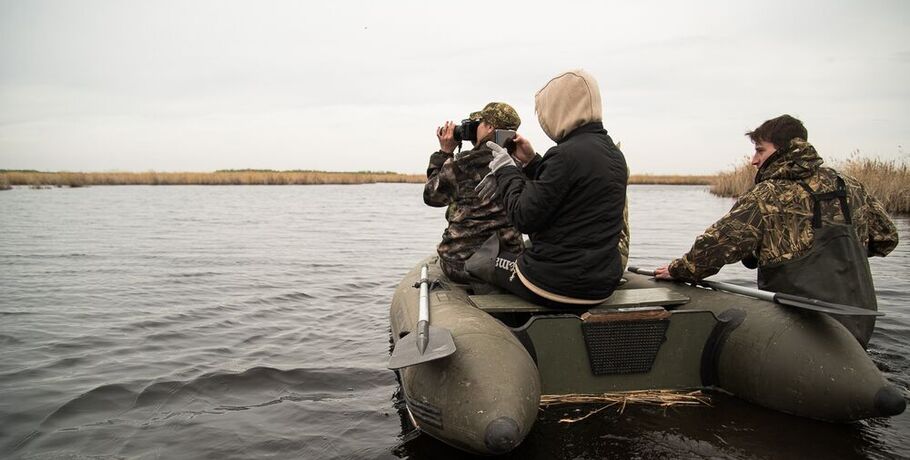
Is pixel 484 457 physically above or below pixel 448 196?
below

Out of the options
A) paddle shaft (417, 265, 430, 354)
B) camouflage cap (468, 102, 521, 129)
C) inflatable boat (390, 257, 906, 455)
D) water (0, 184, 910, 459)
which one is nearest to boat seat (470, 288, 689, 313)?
inflatable boat (390, 257, 906, 455)

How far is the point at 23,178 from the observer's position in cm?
4034

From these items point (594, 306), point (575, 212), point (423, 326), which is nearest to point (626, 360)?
point (594, 306)

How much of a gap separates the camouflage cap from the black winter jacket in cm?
93

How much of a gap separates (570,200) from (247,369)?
338 centimetres

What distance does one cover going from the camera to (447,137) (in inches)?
204

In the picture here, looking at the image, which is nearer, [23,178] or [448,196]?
[448,196]

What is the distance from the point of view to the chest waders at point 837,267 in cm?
415

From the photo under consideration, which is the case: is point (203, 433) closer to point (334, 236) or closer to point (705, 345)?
point (705, 345)

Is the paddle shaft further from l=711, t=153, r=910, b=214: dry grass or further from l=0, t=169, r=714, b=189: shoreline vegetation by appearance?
l=0, t=169, r=714, b=189: shoreline vegetation

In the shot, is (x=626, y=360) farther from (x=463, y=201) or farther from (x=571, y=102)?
(x=463, y=201)

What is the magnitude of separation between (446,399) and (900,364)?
13.2 ft

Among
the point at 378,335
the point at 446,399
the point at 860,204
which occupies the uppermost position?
the point at 860,204

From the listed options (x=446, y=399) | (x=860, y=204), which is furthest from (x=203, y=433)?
(x=860, y=204)
